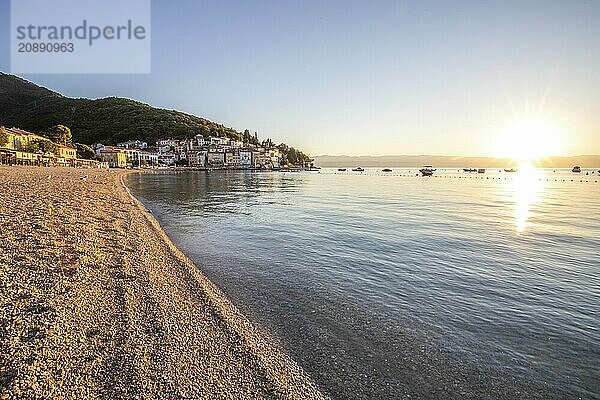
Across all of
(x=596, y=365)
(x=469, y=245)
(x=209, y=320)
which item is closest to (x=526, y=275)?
(x=469, y=245)

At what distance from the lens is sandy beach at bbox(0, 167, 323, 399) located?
3816 mm

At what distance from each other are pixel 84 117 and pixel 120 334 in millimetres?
194930

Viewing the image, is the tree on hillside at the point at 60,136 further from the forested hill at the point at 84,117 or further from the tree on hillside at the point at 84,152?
the forested hill at the point at 84,117

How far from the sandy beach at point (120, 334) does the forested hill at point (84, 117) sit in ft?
554

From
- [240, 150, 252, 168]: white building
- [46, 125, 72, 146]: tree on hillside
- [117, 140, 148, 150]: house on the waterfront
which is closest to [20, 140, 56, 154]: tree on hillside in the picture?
[46, 125, 72, 146]: tree on hillside

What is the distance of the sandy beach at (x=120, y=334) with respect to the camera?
382 centimetres

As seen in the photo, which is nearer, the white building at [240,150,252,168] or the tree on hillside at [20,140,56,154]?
the tree on hillside at [20,140,56,154]

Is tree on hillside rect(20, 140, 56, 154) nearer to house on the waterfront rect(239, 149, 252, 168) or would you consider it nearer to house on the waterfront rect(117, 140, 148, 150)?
house on the waterfront rect(117, 140, 148, 150)

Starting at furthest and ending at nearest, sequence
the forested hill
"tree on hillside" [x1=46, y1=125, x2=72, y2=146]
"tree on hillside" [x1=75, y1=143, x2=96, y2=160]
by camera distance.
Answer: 1. the forested hill
2. "tree on hillside" [x1=75, y1=143, x2=96, y2=160]
3. "tree on hillside" [x1=46, y1=125, x2=72, y2=146]

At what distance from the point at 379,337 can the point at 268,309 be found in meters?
2.25

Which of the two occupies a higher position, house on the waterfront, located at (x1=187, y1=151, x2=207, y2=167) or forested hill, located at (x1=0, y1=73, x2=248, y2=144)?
forested hill, located at (x1=0, y1=73, x2=248, y2=144)

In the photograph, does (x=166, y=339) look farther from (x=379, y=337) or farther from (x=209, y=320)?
(x=379, y=337)

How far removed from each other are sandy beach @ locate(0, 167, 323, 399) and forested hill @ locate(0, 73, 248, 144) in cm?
16898

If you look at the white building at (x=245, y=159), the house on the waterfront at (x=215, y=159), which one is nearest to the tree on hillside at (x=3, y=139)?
the house on the waterfront at (x=215, y=159)
